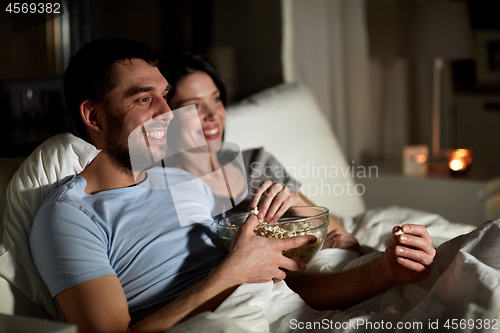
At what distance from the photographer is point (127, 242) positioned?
944 mm

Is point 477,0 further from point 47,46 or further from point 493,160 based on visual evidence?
point 47,46

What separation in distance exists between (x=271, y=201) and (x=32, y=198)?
50 cm

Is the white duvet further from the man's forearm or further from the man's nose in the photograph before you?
the man's nose

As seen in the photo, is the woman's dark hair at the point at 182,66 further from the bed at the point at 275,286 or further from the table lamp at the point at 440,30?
the table lamp at the point at 440,30

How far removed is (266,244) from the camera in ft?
2.86

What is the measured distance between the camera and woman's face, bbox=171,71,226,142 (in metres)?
1.37

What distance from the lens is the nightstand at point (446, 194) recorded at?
1.95 metres

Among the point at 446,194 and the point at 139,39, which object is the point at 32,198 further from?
the point at 446,194

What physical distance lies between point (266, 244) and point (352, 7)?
1928 mm

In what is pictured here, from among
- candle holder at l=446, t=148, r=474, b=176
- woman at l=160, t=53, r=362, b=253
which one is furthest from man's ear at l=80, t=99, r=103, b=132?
candle holder at l=446, t=148, r=474, b=176

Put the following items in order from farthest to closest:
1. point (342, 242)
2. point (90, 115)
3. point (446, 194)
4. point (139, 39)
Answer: point (139, 39) → point (446, 194) → point (342, 242) → point (90, 115)

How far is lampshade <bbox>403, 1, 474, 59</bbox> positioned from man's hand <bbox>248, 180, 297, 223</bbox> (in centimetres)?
159

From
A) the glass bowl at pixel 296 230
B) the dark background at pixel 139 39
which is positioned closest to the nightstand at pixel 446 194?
the dark background at pixel 139 39

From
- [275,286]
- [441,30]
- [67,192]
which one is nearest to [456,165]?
[441,30]
